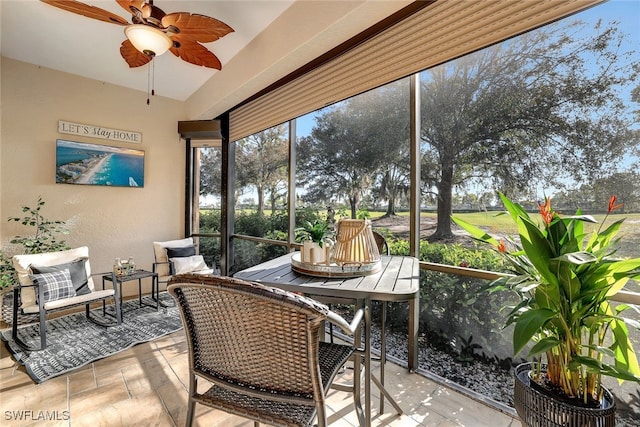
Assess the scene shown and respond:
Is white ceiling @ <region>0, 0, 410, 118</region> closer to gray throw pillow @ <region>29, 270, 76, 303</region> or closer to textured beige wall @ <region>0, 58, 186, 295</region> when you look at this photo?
textured beige wall @ <region>0, 58, 186, 295</region>

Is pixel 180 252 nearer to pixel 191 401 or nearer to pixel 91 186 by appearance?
pixel 91 186

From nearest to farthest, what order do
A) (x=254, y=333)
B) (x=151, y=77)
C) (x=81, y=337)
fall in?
1. (x=254, y=333)
2. (x=81, y=337)
3. (x=151, y=77)

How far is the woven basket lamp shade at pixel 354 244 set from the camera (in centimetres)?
156

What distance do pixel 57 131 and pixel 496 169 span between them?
189 inches

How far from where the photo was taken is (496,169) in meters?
1.82

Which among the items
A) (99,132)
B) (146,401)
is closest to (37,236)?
(99,132)

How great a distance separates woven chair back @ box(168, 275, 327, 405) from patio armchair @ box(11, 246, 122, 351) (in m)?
2.41

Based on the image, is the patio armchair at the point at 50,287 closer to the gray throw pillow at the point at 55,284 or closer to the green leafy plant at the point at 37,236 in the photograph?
the gray throw pillow at the point at 55,284

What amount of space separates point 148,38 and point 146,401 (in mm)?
2397

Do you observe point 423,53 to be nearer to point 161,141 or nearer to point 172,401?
point 172,401

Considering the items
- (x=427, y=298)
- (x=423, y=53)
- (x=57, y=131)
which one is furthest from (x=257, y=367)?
(x=57, y=131)

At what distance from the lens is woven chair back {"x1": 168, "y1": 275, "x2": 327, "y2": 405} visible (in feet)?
3.02

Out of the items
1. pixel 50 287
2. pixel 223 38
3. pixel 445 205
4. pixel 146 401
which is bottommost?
pixel 146 401

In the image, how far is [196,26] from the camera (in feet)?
6.29
